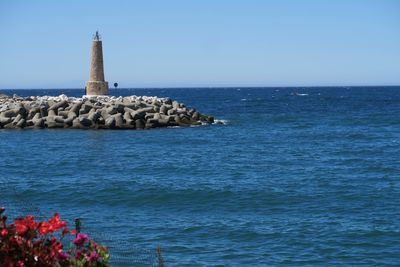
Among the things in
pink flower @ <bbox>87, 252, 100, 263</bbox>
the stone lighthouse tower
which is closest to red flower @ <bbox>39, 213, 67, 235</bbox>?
pink flower @ <bbox>87, 252, 100, 263</bbox>

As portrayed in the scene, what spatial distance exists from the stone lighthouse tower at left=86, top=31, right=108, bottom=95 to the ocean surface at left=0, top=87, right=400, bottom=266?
632 inches

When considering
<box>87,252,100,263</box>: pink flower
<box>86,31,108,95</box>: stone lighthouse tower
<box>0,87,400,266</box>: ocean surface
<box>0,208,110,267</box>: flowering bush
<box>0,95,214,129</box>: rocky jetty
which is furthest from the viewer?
<box>86,31,108,95</box>: stone lighthouse tower

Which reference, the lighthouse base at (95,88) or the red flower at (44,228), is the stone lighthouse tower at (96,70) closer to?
the lighthouse base at (95,88)

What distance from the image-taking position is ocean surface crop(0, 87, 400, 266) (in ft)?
47.7

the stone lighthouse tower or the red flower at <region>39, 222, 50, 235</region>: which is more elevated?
the stone lighthouse tower

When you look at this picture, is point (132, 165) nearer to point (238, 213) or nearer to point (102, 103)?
point (238, 213)

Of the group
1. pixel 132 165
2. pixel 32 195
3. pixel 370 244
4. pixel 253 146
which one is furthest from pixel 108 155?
pixel 370 244

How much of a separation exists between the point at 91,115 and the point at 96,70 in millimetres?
12142

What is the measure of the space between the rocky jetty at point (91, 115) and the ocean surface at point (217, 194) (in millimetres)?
3896

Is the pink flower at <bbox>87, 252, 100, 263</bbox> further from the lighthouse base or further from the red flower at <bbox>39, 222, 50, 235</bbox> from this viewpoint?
the lighthouse base

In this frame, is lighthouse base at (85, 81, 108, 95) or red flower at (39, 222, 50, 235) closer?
red flower at (39, 222, 50, 235)

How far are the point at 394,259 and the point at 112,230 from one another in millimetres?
6585

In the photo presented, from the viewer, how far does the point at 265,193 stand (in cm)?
2136

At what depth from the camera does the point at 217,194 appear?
2131 cm
